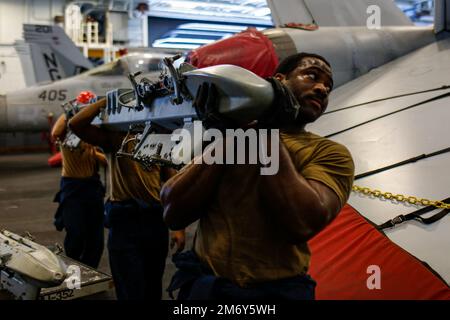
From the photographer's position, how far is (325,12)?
18.4 ft

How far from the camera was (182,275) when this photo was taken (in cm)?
143

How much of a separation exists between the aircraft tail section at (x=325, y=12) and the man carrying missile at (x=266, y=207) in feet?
13.8

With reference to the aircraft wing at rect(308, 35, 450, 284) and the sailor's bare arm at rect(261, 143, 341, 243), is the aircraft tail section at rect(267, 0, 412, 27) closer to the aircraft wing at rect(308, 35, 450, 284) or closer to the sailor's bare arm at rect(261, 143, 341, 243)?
the aircraft wing at rect(308, 35, 450, 284)

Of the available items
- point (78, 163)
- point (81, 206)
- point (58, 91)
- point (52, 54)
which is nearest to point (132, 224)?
point (81, 206)

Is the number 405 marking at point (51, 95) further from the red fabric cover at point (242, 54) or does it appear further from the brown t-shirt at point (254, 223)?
the brown t-shirt at point (254, 223)

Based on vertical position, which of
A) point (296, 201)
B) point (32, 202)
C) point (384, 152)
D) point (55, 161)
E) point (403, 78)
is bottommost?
point (32, 202)

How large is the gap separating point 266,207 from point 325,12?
485 centimetres

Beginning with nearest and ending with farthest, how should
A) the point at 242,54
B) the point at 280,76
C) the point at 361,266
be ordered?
the point at 280,76 < the point at 361,266 < the point at 242,54

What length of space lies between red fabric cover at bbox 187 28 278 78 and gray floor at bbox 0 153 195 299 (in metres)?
1.97

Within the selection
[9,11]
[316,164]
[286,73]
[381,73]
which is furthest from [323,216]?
[9,11]

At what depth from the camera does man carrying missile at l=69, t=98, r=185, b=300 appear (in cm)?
273

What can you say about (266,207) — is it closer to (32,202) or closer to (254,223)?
(254,223)

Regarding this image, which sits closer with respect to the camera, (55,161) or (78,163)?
(78,163)

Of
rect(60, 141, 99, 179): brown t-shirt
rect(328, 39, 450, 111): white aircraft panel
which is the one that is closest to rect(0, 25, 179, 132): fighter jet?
rect(328, 39, 450, 111): white aircraft panel
